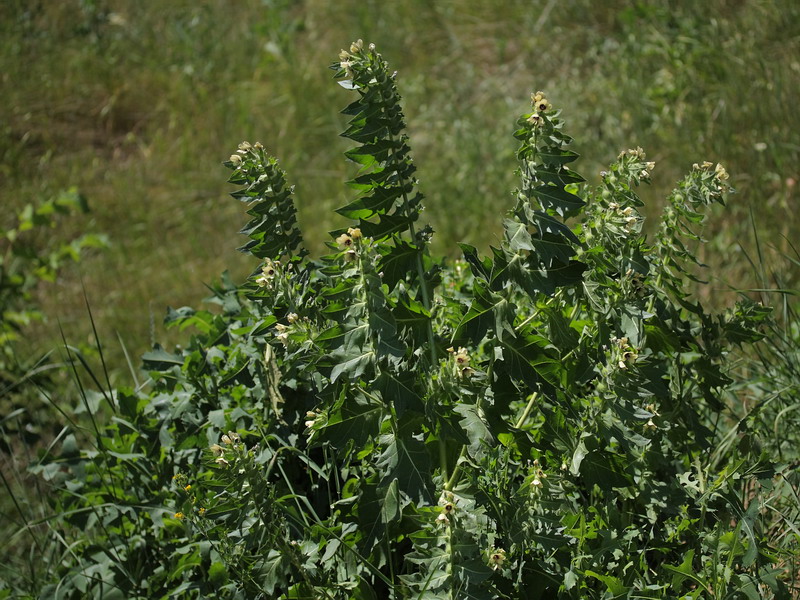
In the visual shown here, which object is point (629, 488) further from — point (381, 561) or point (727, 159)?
point (727, 159)

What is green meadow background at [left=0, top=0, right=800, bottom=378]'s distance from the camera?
4758 millimetres

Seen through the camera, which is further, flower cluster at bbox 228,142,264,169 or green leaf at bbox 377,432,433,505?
flower cluster at bbox 228,142,264,169

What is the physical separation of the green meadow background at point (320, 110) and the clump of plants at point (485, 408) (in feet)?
6.57

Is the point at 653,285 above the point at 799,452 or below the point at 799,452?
above

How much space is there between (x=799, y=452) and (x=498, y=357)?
1.11 metres

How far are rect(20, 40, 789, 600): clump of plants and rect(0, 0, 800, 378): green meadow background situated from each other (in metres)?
2.00

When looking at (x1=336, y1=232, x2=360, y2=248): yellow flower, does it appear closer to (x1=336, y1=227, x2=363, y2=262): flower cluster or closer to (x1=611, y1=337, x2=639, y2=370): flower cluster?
(x1=336, y1=227, x2=363, y2=262): flower cluster

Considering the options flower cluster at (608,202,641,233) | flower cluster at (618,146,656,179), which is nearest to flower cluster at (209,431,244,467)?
flower cluster at (608,202,641,233)

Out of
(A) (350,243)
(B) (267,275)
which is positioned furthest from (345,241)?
(B) (267,275)

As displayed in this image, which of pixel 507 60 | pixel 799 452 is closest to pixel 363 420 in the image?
pixel 799 452

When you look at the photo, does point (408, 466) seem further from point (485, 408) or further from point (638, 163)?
point (638, 163)

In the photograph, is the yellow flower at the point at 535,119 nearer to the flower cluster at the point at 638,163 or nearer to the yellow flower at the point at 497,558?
the flower cluster at the point at 638,163

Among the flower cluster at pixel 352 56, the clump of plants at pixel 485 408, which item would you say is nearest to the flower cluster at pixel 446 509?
the clump of plants at pixel 485 408

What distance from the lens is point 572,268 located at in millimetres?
1854
